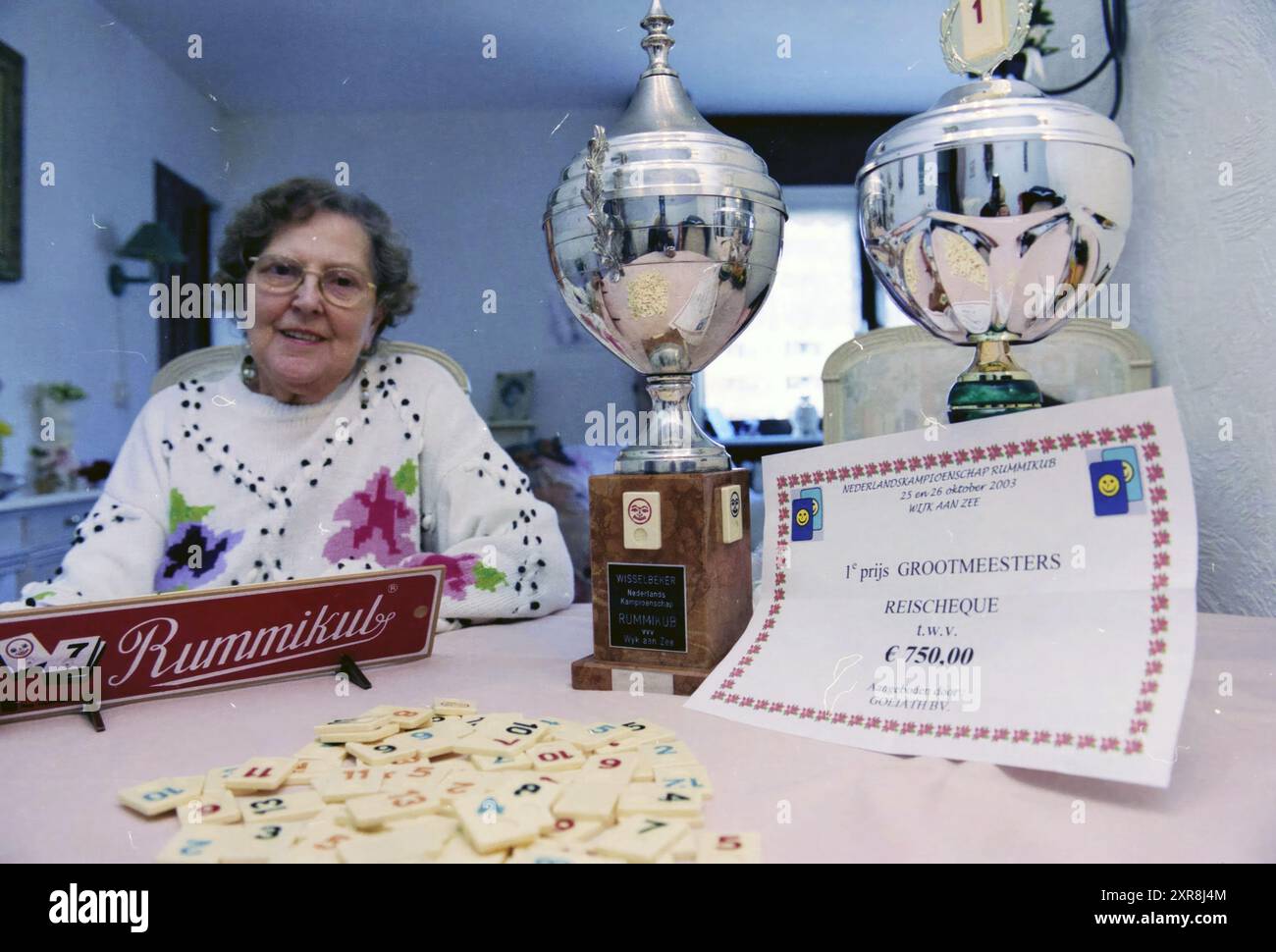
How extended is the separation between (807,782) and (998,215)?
1.36 feet

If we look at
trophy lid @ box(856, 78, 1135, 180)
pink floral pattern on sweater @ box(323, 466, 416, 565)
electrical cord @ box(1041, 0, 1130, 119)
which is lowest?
pink floral pattern on sweater @ box(323, 466, 416, 565)

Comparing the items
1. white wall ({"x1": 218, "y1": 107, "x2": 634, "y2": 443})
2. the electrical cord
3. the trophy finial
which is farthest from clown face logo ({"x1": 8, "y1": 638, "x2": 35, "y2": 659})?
white wall ({"x1": 218, "y1": 107, "x2": 634, "y2": 443})

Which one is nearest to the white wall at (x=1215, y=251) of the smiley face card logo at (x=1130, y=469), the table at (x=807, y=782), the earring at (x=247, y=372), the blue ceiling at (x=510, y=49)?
the table at (x=807, y=782)

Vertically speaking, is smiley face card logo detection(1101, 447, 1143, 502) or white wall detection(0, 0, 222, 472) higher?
white wall detection(0, 0, 222, 472)

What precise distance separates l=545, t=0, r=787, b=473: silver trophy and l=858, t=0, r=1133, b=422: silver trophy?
106mm

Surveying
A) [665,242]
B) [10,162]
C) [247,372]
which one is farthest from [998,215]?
[10,162]

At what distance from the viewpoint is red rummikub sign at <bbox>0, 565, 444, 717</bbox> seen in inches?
22.8

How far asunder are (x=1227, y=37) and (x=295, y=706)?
1.25 m

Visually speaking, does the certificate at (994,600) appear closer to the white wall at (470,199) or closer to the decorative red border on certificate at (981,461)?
the decorative red border on certificate at (981,461)

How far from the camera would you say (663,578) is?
0.67 meters

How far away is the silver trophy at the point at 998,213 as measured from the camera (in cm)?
59

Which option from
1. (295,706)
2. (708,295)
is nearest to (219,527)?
(295,706)

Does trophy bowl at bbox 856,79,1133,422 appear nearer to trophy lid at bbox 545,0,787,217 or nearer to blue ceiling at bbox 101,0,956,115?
trophy lid at bbox 545,0,787,217

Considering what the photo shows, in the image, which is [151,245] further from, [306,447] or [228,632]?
[228,632]
